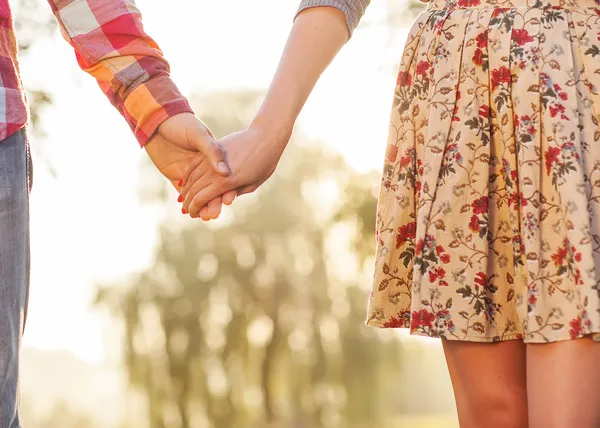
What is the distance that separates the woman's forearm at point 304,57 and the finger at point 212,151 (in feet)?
0.49

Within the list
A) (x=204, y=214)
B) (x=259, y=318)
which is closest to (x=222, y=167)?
(x=204, y=214)

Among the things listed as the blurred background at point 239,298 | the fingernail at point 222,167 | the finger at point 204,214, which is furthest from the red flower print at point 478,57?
the blurred background at point 239,298

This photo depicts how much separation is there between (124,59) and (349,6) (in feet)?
1.73

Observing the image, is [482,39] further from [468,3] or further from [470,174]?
[470,174]

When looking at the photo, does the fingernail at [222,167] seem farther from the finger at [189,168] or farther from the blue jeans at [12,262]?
the blue jeans at [12,262]

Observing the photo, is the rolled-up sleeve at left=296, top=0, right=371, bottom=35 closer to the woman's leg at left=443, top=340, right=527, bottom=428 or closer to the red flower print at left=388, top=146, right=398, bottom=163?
the red flower print at left=388, top=146, right=398, bottom=163

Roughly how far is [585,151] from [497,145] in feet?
0.62

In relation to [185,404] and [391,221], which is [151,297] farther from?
[391,221]

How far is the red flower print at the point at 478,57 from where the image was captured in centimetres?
189

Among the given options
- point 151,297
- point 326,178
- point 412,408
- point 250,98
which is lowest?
point 412,408

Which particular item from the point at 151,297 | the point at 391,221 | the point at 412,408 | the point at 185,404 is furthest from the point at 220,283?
the point at 391,221

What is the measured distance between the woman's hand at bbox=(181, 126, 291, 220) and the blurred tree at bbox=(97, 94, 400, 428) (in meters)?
14.2

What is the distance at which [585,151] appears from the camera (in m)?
1.75

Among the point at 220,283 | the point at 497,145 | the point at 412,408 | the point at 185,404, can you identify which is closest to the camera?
the point at 497,145
